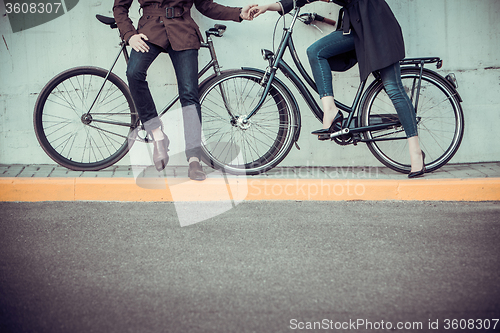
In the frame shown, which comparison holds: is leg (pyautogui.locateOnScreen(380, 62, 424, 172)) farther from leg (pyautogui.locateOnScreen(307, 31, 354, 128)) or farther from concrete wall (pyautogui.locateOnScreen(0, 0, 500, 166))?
concrete wall (pyautogui.locateOnScreen(0, 0, 500, 166))

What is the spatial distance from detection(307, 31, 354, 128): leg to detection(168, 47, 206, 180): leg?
1032 millimetres

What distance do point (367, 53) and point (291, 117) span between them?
2.77ft

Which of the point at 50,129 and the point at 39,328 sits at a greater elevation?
the point at 50,129

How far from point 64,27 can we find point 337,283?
154 inches

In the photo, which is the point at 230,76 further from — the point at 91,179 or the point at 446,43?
the point at 446,43

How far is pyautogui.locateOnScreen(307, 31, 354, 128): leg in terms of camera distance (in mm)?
3592

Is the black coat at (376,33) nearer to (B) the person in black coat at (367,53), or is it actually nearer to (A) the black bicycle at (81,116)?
(B) the person in black coat at (367,53)

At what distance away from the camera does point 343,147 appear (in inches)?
174

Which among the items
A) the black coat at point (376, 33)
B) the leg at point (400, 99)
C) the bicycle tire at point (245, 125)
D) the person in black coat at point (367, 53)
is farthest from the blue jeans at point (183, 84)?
the leg at point (400, 99)

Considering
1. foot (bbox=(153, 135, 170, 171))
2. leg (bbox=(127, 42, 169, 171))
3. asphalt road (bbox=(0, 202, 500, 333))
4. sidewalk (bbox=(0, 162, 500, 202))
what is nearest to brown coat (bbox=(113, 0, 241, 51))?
leg (bbox=(127, 42, 169, 171))

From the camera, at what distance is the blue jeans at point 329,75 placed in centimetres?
354

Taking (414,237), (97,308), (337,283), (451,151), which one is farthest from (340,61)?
(97,308)

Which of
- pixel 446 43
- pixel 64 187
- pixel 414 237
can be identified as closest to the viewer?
pixel 414 237

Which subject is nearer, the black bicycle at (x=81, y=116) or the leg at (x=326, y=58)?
the leg at (x=326, y=58)
